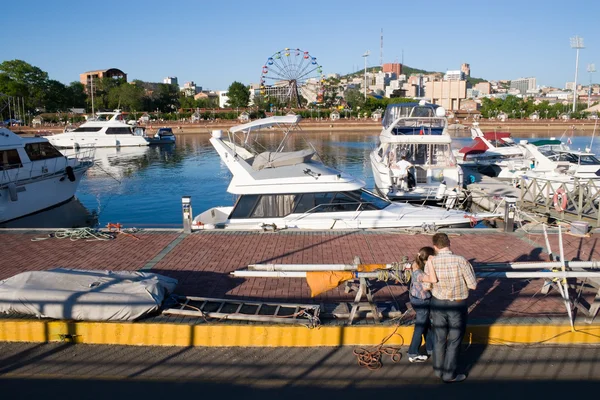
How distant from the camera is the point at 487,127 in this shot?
88812mm

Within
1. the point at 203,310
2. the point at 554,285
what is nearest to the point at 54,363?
the point at 203,310

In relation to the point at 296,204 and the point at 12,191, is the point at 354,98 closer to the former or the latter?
the point at 12,191

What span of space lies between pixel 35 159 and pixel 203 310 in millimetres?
18462

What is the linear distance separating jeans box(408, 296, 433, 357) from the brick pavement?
1.24 m

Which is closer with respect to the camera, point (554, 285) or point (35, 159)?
point (554, 285)

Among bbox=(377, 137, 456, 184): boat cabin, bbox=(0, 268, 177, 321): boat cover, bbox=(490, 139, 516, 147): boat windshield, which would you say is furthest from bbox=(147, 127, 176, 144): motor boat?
bbox=(0, 268, 177, 321): boat cover

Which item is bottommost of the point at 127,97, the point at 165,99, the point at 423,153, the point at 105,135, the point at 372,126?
the point at 423,153

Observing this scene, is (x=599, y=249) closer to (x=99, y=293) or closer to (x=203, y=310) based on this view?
(x=203, y=310)

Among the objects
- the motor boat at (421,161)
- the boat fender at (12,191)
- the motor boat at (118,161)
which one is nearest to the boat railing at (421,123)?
the motor boat at (421,161)

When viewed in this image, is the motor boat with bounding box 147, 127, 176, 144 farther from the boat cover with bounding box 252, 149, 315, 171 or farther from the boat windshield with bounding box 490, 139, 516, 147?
the boat cover with bounding box 252, 149, 315, 171

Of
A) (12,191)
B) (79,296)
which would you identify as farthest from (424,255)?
(12,191)

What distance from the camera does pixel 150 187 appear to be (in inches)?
1171

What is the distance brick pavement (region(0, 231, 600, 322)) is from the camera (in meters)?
7.43

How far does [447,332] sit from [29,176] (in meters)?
20.8
